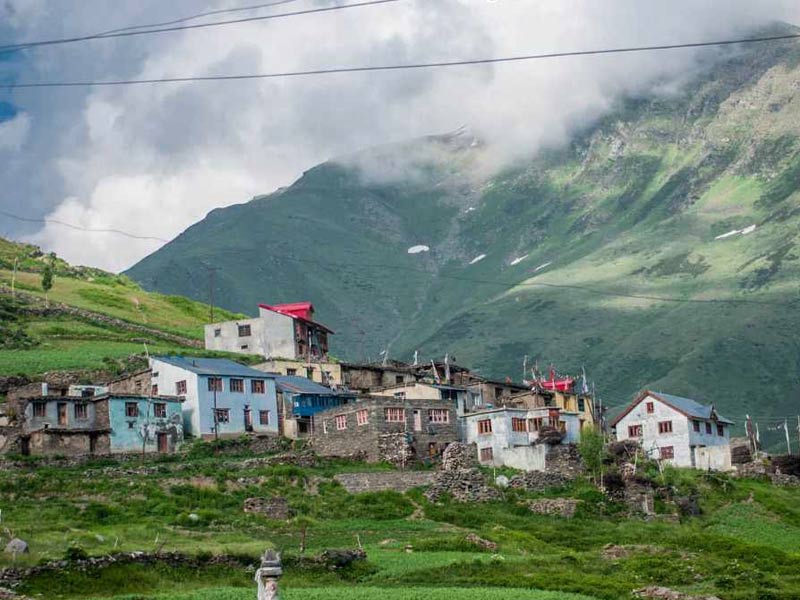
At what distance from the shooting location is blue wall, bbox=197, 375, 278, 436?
87.0 m

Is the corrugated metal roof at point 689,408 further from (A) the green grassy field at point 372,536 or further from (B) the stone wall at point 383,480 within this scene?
(B) the stone wall at point 383,480

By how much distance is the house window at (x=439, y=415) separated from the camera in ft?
287

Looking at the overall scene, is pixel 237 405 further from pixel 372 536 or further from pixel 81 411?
pixel 372 536

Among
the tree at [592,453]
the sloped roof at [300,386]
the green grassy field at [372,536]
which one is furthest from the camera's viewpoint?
the sloped roof at [300,386]

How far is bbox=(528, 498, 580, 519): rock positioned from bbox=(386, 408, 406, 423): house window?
1152 centimetres

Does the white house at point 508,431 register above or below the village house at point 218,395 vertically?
below

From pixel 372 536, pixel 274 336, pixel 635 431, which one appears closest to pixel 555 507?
pixel 372 536

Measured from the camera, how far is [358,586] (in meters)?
52.3

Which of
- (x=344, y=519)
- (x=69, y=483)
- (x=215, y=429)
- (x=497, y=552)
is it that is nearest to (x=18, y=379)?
(x=215, y=429)

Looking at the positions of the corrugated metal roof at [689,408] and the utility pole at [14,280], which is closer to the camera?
the corrugated metal roof at [689,408]

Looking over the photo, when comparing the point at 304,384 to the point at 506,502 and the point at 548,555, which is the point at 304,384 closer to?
the point at 506,502

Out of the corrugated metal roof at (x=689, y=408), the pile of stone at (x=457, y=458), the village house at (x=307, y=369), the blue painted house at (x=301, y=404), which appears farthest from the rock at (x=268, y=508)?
the corrugated metal roof at (x=689, y=408)

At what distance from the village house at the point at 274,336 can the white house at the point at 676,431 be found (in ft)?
90.7

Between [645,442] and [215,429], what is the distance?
35041 mm
